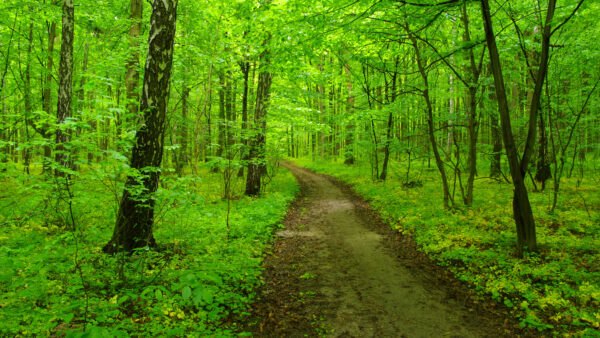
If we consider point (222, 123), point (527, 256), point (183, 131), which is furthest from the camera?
point (183, 131)

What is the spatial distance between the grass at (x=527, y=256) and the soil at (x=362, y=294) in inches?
15.5

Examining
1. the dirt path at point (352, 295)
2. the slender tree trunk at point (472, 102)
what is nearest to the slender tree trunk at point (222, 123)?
the dirt path at point (352, 295)

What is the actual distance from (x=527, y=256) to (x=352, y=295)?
3.96m

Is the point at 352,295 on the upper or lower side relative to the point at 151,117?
lower

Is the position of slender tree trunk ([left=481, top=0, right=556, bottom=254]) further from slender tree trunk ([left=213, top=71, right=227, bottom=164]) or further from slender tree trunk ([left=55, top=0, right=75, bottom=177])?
slender tree trunk ([left=55, top=0, right=75, bottom=177])

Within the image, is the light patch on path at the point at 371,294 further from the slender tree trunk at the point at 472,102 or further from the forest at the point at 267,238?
the slender tree trunk at the point at 472,102

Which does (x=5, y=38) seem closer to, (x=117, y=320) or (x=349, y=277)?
(x=117, y=320)

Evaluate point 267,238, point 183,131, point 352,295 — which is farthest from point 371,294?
point 183,131

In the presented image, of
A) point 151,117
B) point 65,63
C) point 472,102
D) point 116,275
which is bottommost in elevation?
point 116,275

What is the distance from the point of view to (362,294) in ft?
16.9

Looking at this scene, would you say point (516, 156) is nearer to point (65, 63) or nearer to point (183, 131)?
point (65, 63)

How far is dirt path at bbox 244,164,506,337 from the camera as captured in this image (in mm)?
4141

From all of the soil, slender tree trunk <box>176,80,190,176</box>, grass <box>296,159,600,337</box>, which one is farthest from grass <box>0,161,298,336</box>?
grass <box>296,159,600,337</box>

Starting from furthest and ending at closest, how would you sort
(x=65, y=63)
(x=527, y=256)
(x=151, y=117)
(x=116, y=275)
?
(x=65, y=63) < (x=527, y=256) < (x=151, y=117) < (x=116, y=275)
